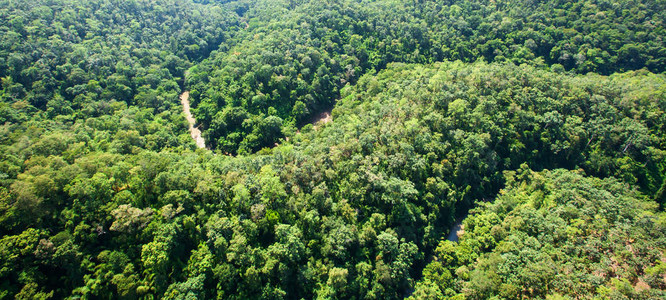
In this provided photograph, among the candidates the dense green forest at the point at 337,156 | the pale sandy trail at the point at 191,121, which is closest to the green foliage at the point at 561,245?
the dense green forest at the point at 337,156

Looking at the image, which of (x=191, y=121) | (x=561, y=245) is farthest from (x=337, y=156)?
(x=191, y=121)

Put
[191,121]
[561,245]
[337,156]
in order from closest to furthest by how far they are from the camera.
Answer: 1. [561,245]
2. [337,156]
3. [191,121]

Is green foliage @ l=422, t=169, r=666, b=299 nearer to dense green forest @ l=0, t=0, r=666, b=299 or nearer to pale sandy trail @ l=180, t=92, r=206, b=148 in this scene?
dense green forest @ l=0, t=0, r=666, b=299

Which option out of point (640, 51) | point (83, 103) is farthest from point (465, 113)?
point (83, 103)

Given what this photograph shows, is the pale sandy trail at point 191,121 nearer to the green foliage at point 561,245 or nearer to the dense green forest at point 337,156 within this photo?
the dense green forest at point 337,156

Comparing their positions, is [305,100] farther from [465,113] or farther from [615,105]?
[615,105]

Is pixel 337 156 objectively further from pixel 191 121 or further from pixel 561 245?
pixel 191 121
